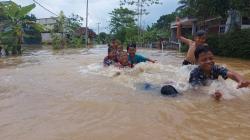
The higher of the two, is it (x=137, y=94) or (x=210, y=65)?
(x=210, y=65)

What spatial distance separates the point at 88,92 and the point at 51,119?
7.93ft

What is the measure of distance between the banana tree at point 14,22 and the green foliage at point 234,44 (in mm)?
12309

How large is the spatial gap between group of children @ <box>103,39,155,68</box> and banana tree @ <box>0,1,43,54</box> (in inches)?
550

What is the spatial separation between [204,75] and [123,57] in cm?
419

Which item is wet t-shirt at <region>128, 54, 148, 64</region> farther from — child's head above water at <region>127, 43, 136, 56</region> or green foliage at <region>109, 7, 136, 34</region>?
green foliage at <region>109, 7, 136, 34</region>

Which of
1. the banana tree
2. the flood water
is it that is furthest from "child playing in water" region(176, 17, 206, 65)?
the banana tree

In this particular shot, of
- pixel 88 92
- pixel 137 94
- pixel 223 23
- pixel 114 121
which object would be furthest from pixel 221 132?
pixel 223 23

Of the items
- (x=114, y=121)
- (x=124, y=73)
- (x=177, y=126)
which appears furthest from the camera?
(x=124, y=73)

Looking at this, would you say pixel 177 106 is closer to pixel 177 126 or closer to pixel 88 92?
pixel 177 126

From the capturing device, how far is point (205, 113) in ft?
17.3

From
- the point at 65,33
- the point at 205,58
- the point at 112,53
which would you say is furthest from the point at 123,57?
the point at 65,33

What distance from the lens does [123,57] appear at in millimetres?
10352

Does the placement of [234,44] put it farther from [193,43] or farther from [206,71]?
[206,71]

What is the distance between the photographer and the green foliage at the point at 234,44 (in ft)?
63.6
